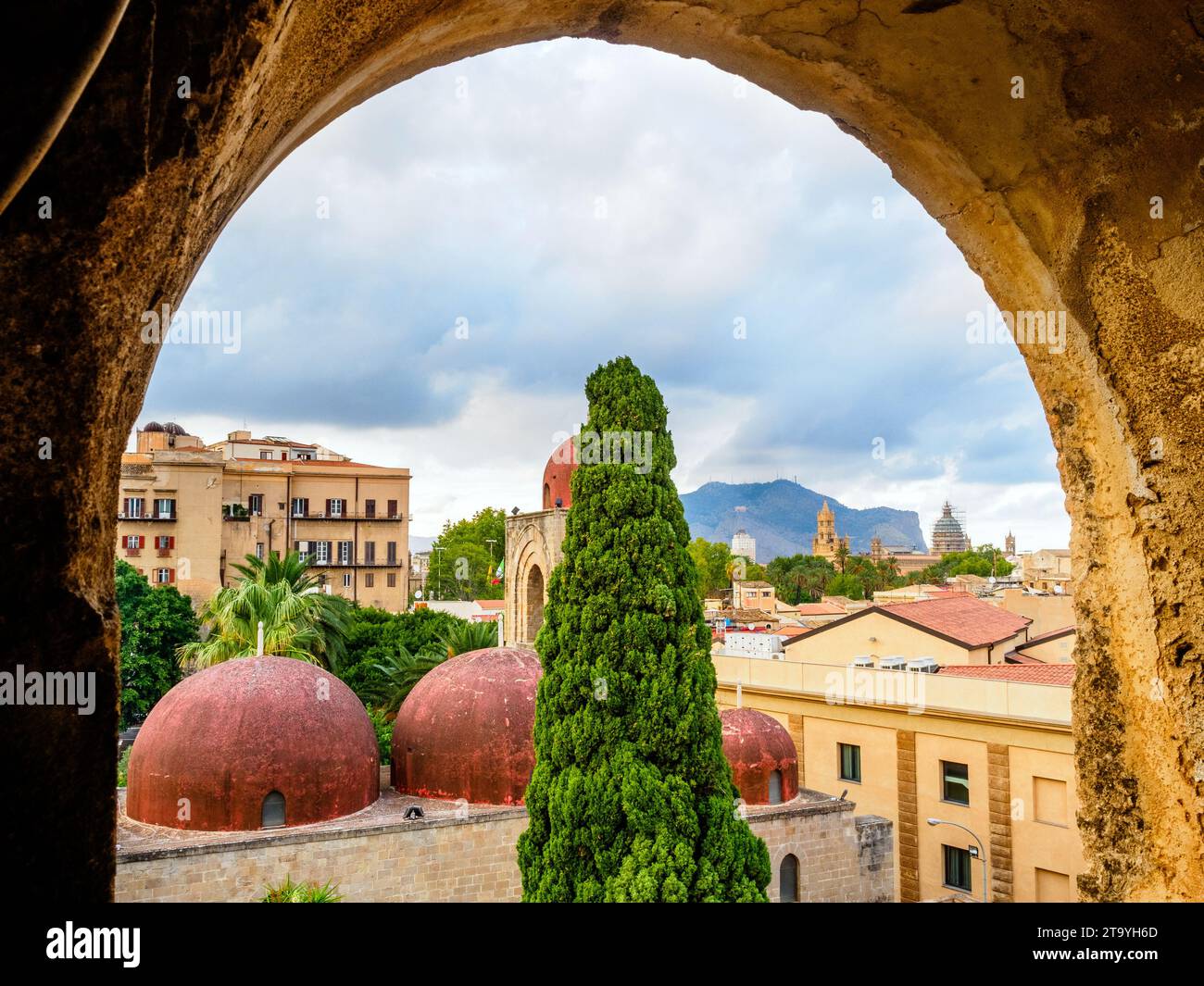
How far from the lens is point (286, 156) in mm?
2129

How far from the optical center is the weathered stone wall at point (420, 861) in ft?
42.2

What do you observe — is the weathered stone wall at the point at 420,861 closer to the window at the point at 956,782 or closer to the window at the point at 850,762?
the window at the point at 956,782

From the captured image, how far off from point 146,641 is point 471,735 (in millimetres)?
16297

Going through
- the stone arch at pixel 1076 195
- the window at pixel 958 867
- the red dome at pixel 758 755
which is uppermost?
the stone arch at pixel 1076 195

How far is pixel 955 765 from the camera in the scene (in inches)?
770

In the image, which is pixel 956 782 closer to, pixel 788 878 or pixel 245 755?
pixel 788 878

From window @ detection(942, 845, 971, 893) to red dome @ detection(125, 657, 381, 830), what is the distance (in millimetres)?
11942

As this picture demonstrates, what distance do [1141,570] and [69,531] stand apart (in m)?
2.42

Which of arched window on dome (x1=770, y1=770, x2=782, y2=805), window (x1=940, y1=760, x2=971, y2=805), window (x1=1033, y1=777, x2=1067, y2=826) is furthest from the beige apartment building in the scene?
window (x1=1033, y1=777, x2=1067, y2=826)

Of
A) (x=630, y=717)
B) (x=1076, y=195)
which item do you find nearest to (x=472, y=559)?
(x=630, y=717)

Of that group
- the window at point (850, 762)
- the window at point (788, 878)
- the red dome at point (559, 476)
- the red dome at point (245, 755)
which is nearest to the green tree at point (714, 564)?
the red dome at point (559, 476)

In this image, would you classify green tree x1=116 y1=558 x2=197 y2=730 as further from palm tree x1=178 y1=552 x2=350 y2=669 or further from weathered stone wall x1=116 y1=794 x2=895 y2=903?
weathered stone wall x1=116 y1=794 x2=895 y2=903

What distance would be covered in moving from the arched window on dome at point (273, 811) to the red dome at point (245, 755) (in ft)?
0.06
